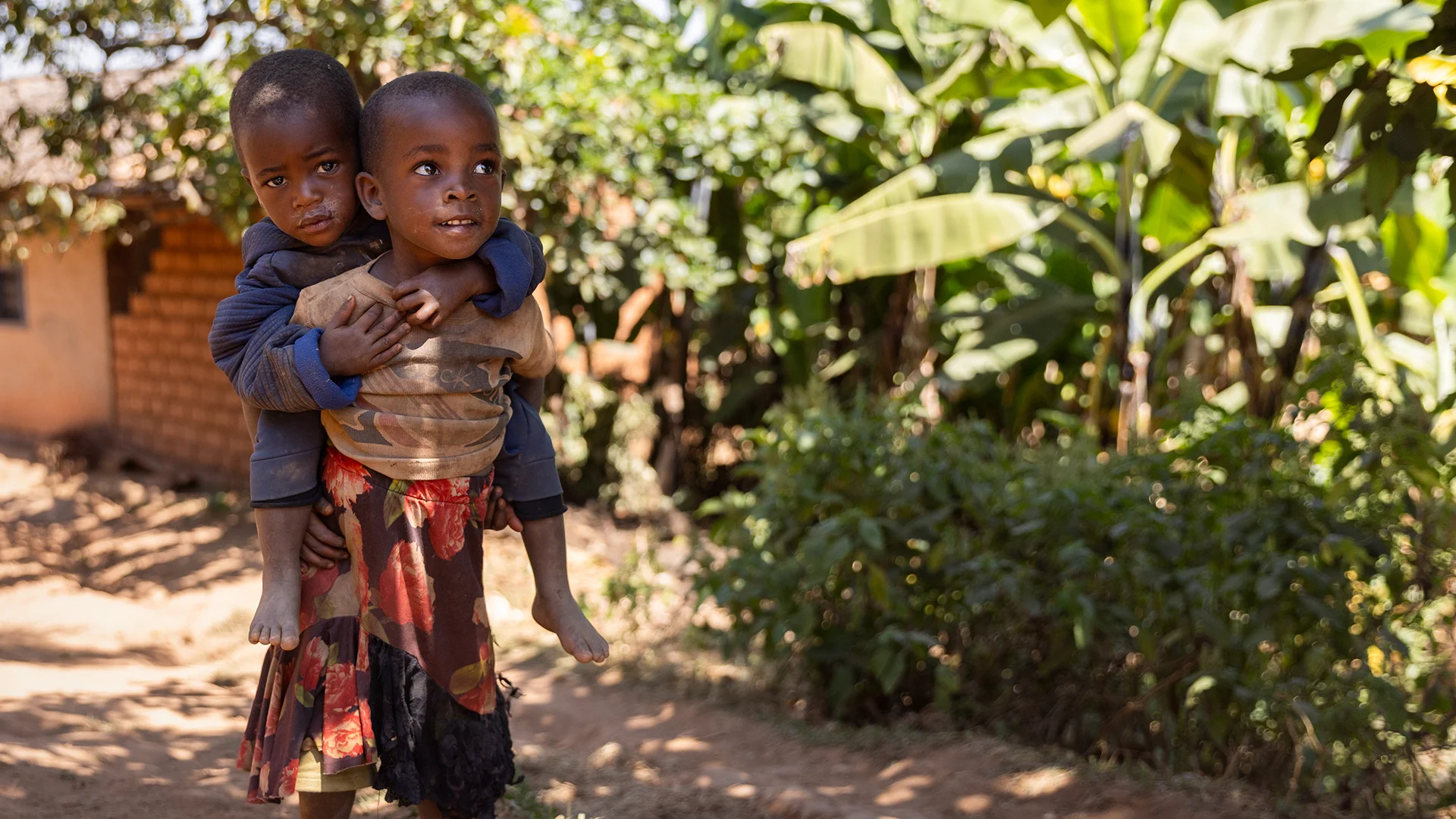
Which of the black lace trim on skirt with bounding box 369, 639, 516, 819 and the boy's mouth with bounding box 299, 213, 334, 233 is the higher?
the boy's mouth with bounding box 299, 213, 334, 233

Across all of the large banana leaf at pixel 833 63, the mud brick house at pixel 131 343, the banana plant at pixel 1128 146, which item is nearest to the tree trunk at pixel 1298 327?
the banana plant at pixel 1128 146

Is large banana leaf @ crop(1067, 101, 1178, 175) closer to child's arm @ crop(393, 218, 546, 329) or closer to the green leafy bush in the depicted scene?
the green leafy bush

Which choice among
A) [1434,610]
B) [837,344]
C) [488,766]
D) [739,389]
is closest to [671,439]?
[739,389]

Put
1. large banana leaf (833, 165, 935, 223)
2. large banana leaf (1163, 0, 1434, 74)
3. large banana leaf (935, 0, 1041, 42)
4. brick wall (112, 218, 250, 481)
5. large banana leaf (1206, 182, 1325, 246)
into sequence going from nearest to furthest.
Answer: large banana leaf (1163, 0, 1434, 74) < large banana leaf (1206, 182, 1325, 246) < large banana leaf (935, 0, 1041, 42) < large banana leaf (833, 165, 935, 223) < brick wall (112, 218, 250, 481)

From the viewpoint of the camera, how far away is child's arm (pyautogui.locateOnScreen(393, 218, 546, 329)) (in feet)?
6.47

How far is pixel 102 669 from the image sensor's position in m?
4.89

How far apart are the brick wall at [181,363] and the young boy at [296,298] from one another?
699 centimetres

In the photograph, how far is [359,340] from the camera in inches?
75.9

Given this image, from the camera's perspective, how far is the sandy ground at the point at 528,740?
10.8ft

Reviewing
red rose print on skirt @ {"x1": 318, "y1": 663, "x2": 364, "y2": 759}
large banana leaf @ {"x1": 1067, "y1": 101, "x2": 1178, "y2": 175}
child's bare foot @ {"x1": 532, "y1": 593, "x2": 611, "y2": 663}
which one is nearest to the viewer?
red rose print on skirt @ {"x1": 318, "y1": 663, "x2": 364, "y2": 759}

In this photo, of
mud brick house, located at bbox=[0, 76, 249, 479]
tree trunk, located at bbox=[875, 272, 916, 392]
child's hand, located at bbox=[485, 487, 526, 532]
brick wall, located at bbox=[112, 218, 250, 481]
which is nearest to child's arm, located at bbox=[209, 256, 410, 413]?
child's hand, located at bbox=[485, 487, 526, 532]

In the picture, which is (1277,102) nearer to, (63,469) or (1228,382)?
(1228,382)

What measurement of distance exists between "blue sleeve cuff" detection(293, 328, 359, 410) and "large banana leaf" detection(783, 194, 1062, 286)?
14.3 ft

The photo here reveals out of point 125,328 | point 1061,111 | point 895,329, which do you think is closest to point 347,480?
point 1061,111
